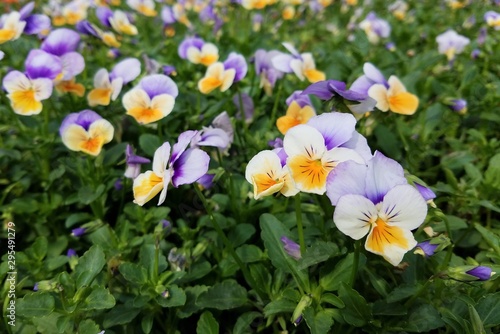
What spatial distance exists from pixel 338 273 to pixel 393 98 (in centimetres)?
78

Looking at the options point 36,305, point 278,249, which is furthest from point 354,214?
point 36,305

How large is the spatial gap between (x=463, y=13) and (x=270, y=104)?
306 cm

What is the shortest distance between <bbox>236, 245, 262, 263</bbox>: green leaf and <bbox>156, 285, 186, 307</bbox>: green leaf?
0.87ft

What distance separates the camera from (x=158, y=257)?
150 centimetres

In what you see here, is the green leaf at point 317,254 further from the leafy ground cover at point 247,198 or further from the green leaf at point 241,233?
the green leaf at point 241,233

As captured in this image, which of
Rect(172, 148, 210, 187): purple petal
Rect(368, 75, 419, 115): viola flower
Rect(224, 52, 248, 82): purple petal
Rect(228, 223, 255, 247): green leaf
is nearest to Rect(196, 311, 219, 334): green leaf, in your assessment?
Rect(228, 223, 255, 247): green leaf

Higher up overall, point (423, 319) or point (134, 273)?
point (423, 319)

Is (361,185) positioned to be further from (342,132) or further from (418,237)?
(418,237)

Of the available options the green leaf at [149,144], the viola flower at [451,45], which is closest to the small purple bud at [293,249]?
the green leaf at [149,144]

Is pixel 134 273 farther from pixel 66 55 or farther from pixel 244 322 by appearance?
pixel 66 55

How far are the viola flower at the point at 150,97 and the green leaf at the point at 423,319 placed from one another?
3.70 ft

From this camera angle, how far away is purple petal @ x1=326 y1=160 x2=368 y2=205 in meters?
1.02

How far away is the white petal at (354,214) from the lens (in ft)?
3.26

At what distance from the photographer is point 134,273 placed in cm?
144
